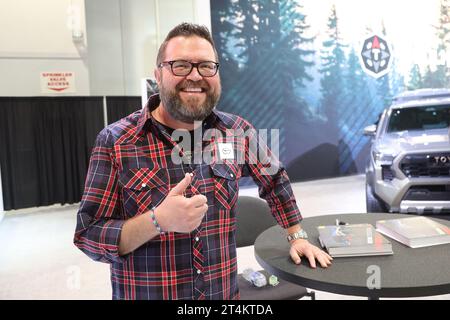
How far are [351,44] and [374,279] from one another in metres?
7.66

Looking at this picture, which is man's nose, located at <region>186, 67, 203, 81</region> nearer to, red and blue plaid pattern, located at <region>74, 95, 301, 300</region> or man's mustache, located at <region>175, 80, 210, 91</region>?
man's mustache, located at <region>175, 80, 210, 91</region>

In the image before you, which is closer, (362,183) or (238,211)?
(238,211)

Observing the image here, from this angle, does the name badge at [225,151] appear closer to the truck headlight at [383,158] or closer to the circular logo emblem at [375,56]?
the truck headlight at [383,158]

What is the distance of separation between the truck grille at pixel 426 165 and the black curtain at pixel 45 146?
459cm

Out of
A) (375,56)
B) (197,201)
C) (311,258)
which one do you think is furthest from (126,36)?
(197,201)

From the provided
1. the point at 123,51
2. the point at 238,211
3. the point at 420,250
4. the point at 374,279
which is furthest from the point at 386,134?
the point at 123,51

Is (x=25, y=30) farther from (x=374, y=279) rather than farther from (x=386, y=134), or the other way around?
(x=374, y=279)

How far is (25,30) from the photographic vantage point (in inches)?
243

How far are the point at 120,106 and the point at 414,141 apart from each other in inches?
177

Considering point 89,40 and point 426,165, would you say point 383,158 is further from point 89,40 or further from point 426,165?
point 89,40

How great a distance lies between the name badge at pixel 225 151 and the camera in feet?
4.32

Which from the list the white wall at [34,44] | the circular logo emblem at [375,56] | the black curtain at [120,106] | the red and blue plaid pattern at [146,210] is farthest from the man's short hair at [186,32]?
the circular logo emblem at [375,56]

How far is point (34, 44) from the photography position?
6234mm

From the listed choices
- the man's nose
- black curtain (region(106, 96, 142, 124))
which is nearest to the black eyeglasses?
the man's nose
